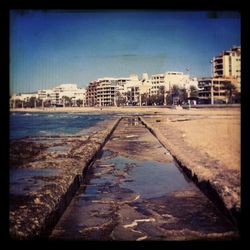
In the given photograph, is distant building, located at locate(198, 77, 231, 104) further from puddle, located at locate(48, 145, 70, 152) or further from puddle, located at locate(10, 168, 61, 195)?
puddle, located at locate(10, 168, 61, 195)

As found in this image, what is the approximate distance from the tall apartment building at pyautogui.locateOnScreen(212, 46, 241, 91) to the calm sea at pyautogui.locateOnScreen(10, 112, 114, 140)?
954mm

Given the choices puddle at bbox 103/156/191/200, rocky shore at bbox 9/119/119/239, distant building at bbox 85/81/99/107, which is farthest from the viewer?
distant building at bbox 85/81/99/107

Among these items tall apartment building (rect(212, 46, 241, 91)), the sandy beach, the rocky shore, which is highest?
tall apartment building (rect(212, 46, 241, 91))

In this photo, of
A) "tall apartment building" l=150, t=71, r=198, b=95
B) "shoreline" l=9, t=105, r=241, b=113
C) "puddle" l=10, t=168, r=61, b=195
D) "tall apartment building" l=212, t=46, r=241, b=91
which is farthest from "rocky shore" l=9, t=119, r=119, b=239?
"tall apartment building" l=212, t=46, r=241, b=91

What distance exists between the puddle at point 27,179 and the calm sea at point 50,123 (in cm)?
27

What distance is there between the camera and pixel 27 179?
108 inches

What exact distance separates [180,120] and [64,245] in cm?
131

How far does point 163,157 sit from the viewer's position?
9.83ft

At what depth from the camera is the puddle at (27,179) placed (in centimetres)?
265

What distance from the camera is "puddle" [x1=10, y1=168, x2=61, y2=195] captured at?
265 cm

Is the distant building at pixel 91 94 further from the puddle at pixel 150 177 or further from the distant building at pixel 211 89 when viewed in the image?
the distant building at pixel 211 89

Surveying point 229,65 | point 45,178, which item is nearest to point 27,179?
point 45,178

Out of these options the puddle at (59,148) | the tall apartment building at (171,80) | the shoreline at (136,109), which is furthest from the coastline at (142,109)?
the puddle at (59,148)
